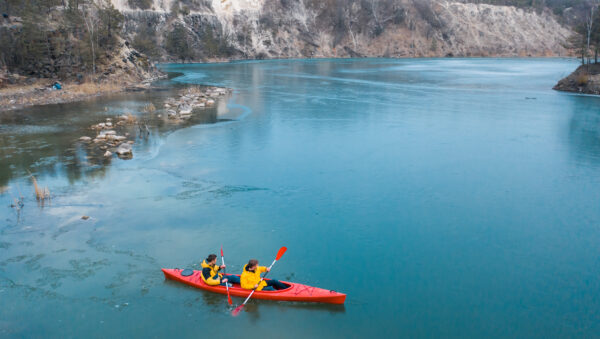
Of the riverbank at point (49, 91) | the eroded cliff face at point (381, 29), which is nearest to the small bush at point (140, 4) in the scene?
the eroded cliff face at point (381, 29)

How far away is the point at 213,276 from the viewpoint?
10391mm

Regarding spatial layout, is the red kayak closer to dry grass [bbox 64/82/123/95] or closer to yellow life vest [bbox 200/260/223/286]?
yellow life vest [bbox 200/260/223/286]

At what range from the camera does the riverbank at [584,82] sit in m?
41.3

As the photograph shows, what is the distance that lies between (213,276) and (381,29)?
398 ft

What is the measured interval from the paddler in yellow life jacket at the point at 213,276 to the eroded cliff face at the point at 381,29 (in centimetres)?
10284

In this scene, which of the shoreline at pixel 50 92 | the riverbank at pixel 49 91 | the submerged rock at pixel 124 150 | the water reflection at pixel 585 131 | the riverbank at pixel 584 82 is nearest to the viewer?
the submerged rock at pixel 124 150

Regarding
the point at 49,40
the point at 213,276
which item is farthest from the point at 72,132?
the point at 49,40

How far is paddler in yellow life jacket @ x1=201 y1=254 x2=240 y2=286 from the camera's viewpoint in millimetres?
10328

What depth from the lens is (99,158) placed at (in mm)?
20438

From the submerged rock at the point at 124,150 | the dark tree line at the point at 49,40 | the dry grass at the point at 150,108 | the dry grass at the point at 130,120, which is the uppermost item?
the dark tree line at the point at 49,40

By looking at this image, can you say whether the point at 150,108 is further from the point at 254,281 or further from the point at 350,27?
the point at 350,27

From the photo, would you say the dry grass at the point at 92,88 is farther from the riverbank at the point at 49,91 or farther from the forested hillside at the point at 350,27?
the forested hillside at the point at 350,27

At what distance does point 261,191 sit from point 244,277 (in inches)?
272

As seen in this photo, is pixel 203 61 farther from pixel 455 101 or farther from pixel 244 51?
pixel 455 101
